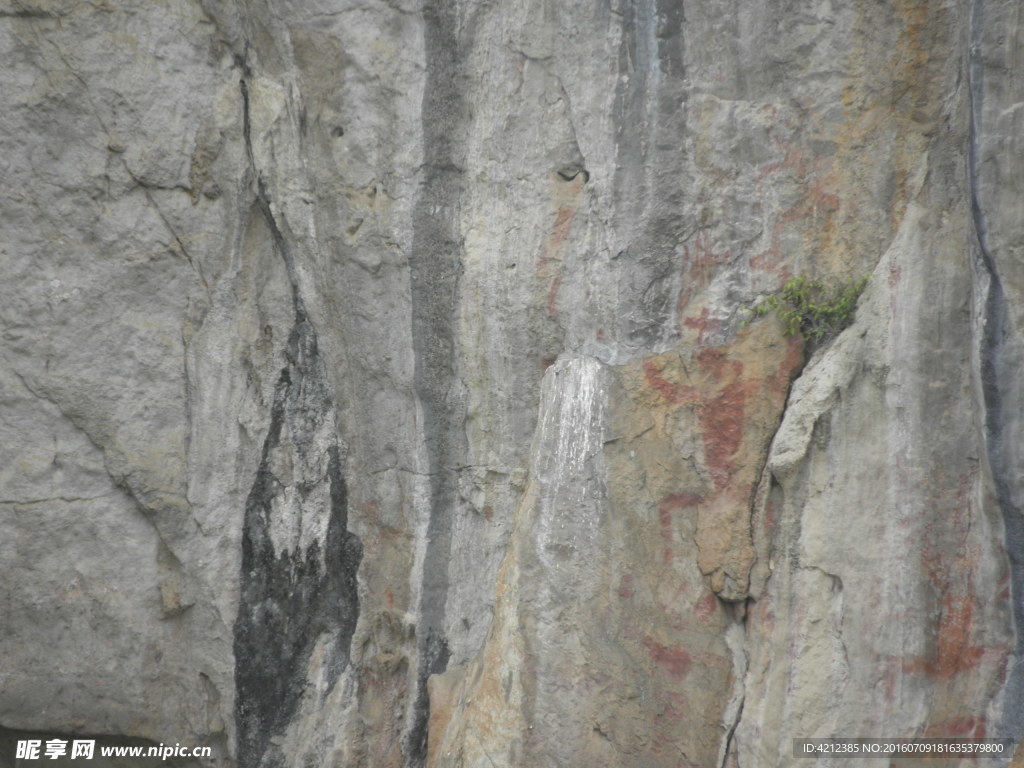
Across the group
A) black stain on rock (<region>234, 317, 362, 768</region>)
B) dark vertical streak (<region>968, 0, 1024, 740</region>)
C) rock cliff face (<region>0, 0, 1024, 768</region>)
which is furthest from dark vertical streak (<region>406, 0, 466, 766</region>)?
dark vertical streak (<region>968, 0, 1024, 740</region>)

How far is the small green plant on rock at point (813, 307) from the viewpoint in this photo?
3.76m

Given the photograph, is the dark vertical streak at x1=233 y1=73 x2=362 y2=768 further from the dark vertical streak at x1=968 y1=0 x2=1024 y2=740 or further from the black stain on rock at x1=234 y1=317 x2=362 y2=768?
the dark vertical streak at x1=968 y1=0 x2=1024 y2=740

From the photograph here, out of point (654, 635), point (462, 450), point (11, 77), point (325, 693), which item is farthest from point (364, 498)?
point (11, 77)

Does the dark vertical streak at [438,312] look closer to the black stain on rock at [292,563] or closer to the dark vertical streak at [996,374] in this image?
the black stain on rock at [292,563]

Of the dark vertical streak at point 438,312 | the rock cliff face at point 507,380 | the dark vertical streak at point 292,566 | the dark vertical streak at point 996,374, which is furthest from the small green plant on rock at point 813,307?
the dark vertical streak at point 292,566

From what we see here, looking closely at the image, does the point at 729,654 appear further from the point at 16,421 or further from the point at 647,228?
the point at 16,421

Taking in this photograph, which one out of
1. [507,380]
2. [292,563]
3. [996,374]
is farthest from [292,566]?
[996,374]

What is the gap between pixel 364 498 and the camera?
16.2 feet

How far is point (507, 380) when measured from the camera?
4.54 meters

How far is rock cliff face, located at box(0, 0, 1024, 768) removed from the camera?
3537 millimetres

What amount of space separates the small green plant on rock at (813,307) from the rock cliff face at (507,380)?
0.22 ft

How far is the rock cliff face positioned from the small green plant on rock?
0.22ft

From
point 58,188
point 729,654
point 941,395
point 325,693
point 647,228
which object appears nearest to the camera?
point 941,395

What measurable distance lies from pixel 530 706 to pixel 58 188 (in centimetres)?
387
